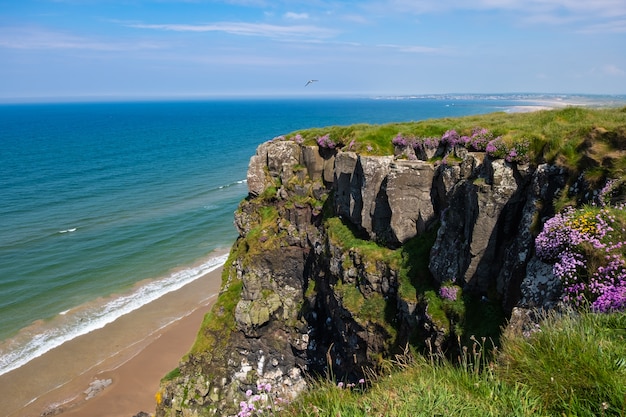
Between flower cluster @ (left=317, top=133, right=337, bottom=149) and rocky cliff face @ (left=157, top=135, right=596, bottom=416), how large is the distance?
0.68 meters

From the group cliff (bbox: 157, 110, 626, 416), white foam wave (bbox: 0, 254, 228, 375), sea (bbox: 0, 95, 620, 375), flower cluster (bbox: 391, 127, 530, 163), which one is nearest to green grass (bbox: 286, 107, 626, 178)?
cliff (bbox: 157, 110, 626, 416)

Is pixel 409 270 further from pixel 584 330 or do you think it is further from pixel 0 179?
pixel 0 179

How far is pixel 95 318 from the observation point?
128 feet

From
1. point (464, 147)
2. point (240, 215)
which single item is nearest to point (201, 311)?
point (240, 215)

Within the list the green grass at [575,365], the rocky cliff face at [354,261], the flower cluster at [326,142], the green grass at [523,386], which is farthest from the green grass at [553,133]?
the green grass at [523,386]

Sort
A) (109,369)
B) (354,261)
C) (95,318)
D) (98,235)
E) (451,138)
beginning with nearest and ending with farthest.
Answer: (451,138), (354,261), (109,369), (95,318), (98,235)

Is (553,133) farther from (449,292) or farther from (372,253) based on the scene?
(372,253)

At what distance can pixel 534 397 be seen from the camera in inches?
256

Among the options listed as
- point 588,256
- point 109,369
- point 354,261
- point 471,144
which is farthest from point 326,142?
point 109,369

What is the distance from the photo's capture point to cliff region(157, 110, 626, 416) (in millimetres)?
15922

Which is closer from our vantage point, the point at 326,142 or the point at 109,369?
the point at 326,142

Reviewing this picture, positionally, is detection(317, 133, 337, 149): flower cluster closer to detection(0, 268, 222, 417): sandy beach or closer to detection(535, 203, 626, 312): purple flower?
detection(0, 268, 222, 417): sandy beach

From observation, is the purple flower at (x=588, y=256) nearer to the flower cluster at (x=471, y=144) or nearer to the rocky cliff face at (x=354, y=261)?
the rocky cliff face at (x=354, y=261)

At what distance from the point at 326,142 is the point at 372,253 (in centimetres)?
1114
